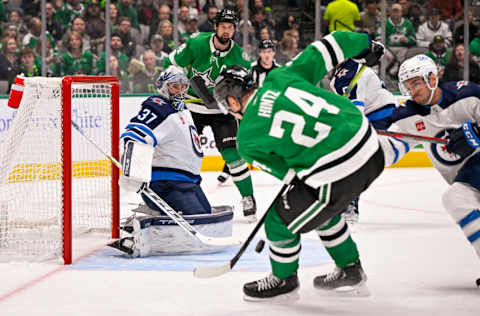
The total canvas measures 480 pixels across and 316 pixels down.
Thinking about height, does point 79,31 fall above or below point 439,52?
above

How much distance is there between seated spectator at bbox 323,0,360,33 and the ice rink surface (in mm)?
3444

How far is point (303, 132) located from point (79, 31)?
5.08m

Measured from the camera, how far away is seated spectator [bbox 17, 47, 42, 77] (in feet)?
22.6

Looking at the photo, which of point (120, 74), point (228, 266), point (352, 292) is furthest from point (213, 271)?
point (120, 74)

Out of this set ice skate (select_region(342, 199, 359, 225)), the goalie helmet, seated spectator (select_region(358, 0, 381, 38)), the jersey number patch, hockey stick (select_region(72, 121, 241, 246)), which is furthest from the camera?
seated spectator (select_region(358, 0, 381, 38))

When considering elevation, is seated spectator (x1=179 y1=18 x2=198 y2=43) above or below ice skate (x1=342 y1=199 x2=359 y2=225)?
above

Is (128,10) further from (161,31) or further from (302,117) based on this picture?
(302,117)

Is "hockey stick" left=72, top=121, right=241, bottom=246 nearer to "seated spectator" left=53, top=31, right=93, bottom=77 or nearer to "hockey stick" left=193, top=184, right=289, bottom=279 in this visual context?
"hockey stick" left=193, top=184, right=289, bottom=279

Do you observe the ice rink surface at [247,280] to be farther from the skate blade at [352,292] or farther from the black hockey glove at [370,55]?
the black hockey glove at [370,55]

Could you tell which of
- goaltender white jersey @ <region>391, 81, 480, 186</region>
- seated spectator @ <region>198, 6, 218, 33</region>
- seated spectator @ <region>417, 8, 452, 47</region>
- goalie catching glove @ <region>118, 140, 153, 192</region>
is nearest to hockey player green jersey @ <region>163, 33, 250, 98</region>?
goalie catching glove @ <region>118, 140, 153, 192</region>

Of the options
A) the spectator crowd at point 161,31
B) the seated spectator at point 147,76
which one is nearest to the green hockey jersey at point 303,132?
the spectator crowd at point 161,31

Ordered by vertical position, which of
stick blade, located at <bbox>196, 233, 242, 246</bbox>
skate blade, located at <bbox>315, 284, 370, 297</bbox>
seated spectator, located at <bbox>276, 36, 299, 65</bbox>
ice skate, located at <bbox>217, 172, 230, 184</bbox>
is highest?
seated spectator, located at <bbox>276, 36, 299, 65</bbox>

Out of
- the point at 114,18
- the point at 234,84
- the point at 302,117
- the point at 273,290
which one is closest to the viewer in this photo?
the point at 302,117

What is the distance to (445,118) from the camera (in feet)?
9.73
